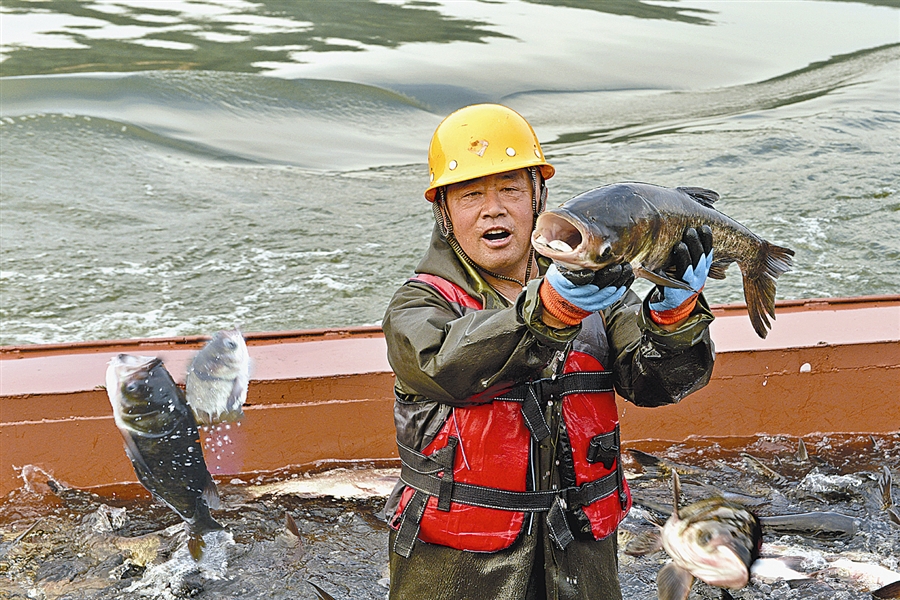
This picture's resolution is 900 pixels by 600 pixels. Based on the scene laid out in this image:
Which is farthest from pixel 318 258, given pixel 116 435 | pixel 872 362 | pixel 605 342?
pixel 605 342

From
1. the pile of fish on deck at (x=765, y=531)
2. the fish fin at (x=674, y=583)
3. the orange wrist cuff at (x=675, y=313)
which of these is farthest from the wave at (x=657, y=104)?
the orange wrist cuff at (x=675, y=313)

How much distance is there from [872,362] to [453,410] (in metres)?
3.73

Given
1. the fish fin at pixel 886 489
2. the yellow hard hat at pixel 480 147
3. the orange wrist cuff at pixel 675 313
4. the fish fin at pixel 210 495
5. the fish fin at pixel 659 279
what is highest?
the yellow hard hat at pixel 480 147

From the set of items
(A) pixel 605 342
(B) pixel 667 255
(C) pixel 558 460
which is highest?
(B) pixel 667 255

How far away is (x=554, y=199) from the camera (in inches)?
452

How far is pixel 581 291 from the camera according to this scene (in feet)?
6.93

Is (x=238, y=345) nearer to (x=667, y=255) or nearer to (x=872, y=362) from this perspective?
(x=667, y=255)

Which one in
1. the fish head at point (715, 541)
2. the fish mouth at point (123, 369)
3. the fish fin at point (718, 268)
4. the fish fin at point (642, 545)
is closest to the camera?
the fish fin at point (718, 268)

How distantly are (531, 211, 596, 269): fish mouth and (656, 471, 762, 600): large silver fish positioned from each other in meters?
1.44

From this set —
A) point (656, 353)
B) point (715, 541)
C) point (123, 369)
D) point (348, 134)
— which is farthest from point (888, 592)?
point (348, 134)

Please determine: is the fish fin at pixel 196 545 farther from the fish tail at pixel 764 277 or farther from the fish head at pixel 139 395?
the fish tail at pixel 764 277

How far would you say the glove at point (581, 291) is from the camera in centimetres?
211

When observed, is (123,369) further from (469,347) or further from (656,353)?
(656,353)

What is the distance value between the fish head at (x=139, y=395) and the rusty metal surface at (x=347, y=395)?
3.34 ft
